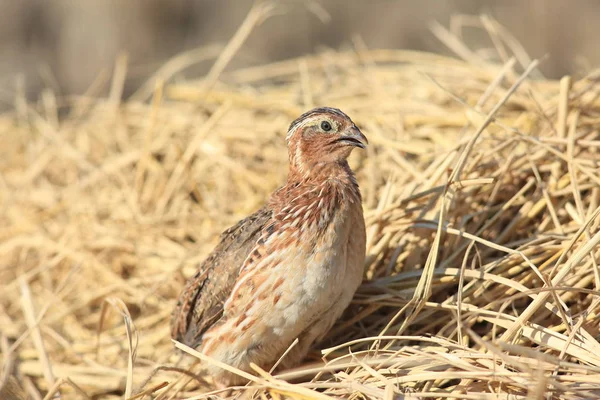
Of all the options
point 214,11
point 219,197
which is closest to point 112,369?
point 219,197

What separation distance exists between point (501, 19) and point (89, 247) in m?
7.04

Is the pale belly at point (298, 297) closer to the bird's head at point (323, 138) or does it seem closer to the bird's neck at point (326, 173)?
the bird's neck at point (326, 173)

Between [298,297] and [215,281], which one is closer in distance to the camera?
[298,297]

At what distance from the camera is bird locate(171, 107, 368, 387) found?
9.77 feet

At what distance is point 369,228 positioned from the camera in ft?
12.0

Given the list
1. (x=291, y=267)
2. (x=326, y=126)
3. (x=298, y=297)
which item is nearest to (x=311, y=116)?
(x=326, y=126)

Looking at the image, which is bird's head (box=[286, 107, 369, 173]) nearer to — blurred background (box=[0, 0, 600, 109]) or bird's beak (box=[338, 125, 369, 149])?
bird's beak (box=[338, 125, 369, 149])

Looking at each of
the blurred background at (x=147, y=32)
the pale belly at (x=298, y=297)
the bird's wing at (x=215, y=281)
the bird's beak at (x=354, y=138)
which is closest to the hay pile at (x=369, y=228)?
the pale belly at (x=298, y=297)

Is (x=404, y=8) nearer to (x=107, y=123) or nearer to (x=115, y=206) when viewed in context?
(x=107, y=123)

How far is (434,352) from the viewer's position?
2.82 metres

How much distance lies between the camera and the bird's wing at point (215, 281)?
3.23 meters

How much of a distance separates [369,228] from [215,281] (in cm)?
87

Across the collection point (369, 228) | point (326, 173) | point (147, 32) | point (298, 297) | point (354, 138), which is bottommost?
point (298, 297)

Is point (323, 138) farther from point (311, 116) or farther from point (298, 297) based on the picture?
point (298, 297)
